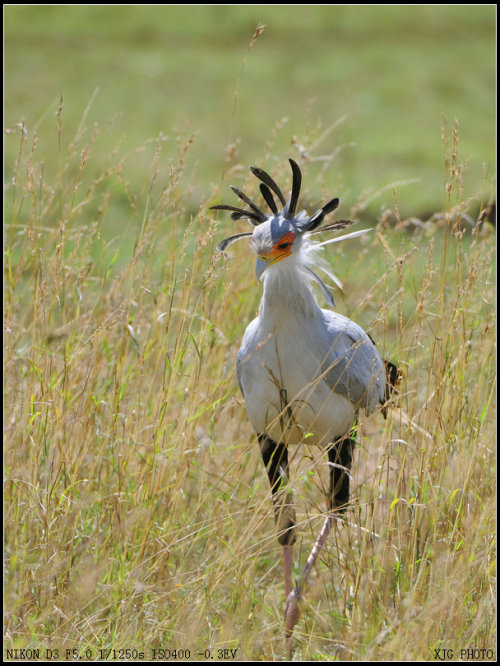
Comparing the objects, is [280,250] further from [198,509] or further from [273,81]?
[273,81]

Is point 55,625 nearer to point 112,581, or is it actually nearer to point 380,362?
point 112,581

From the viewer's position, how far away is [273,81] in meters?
10.5

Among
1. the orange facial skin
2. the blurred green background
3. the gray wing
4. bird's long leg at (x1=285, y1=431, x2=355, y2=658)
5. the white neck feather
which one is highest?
the blurred green background

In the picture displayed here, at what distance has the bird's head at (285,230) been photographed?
2.26 meters

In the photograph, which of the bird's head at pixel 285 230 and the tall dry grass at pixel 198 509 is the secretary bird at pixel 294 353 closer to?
the bird's head at pixel 285 230

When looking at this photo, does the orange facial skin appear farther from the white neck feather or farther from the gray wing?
the gray wing

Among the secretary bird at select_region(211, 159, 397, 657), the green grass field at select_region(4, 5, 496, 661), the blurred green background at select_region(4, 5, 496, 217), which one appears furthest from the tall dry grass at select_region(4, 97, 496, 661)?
the blurred green background at select_region(4, 5, 496, 217)

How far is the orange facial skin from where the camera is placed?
7.41ft

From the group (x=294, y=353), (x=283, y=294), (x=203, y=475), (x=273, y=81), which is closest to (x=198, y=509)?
(x=203, y=475)

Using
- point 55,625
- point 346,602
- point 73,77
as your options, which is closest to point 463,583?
point 346,602

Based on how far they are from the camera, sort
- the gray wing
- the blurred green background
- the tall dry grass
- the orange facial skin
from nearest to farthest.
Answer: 1. the tall dry grass
2. the orange facial skin
3. the gray wing
4. the blurred green background

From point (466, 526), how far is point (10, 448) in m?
1.40

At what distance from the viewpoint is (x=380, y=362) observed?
7.93ft

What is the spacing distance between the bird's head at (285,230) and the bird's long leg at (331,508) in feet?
1.69
